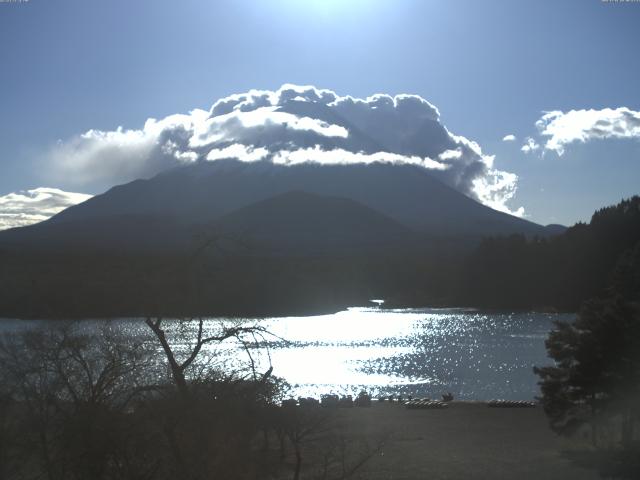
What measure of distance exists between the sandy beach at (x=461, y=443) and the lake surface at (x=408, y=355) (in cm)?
362

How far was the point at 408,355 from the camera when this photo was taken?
48625mm

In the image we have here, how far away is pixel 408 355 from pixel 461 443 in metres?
29.9

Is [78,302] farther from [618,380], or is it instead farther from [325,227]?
[325,227]

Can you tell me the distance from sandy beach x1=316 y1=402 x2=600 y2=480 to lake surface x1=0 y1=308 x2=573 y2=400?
11.9 feet

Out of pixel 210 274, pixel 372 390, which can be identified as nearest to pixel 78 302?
pixel 210 274

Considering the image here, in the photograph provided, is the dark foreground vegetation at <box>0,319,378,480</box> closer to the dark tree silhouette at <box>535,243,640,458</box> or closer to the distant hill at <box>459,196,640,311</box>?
the dark tree silhouette at <box>535,243,640,458</box>

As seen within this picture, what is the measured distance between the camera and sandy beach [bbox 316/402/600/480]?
15016 mm

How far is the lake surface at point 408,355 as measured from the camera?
33.1 meters

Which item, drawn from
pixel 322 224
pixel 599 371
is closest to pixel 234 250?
pixel 599 371

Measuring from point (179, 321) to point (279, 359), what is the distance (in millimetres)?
38959

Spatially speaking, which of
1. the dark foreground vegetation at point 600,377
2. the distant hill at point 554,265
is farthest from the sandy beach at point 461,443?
the distant hill at point 554,265

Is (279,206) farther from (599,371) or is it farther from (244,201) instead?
(599,371)

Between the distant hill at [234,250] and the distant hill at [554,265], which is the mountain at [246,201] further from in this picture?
the distant hill at [554,265]

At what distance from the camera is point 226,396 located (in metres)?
6.61
